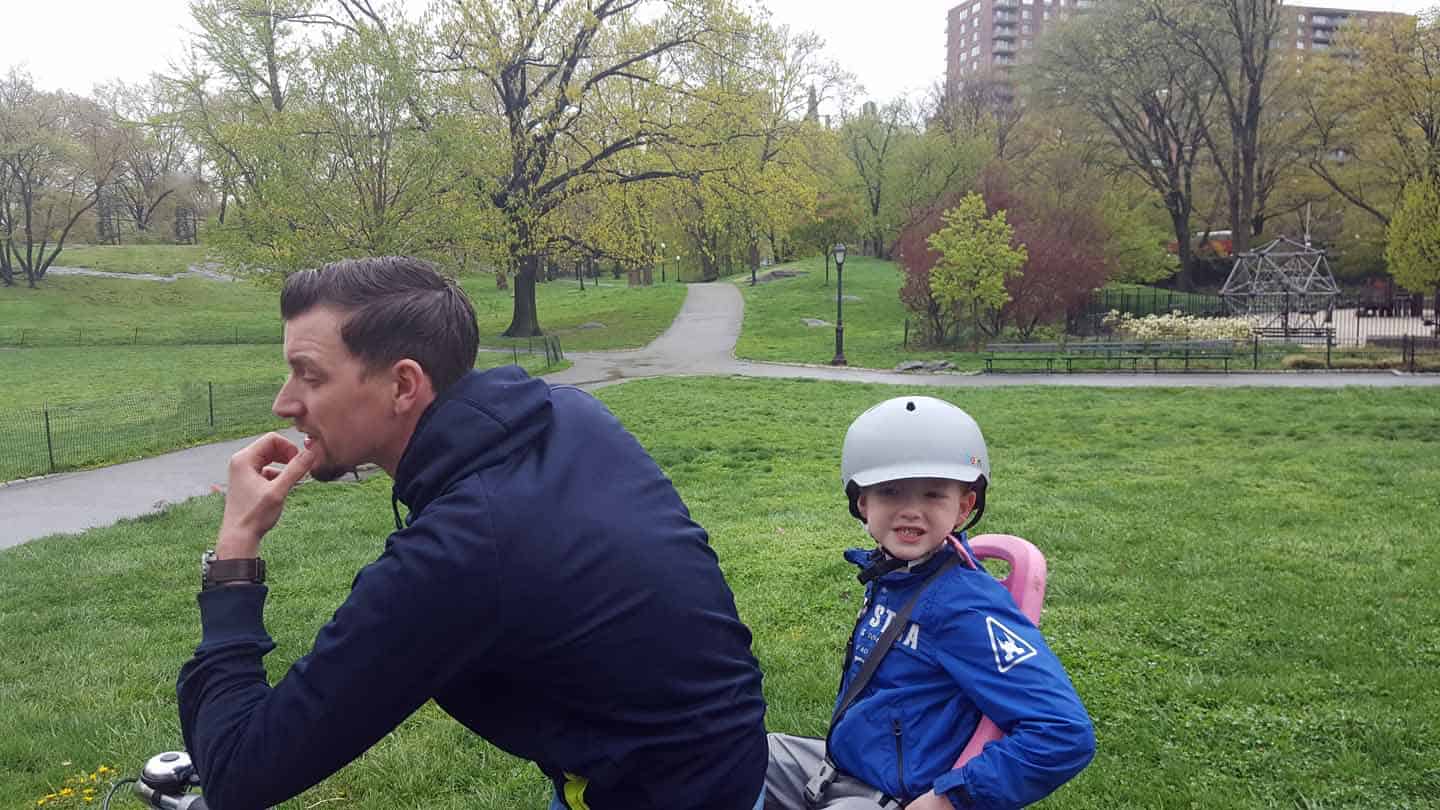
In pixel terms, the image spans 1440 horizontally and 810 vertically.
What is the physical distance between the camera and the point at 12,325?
4116 centimetres

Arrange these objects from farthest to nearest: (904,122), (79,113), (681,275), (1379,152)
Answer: (681,275) < (904,122) < (79,113) < (1379,152)

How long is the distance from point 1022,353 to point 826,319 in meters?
14.8

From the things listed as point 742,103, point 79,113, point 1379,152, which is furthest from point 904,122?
point 79,113

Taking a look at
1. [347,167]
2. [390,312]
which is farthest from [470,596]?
[347,167]

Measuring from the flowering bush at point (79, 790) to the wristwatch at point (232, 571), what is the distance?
2925mm

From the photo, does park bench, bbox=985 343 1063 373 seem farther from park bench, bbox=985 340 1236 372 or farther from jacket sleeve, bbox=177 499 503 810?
jacket sleeve, bbox=177 499 503 810

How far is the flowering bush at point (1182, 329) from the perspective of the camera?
1117 inches

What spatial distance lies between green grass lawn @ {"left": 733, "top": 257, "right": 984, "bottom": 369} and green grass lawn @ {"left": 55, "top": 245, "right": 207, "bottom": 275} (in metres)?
32.8

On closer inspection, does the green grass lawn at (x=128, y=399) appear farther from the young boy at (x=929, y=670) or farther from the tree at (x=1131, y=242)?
the tree at (x=1131, y=242)

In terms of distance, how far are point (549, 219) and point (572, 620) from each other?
31187mm

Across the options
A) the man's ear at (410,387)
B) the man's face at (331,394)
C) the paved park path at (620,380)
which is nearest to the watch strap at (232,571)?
the man's face at (331,394)

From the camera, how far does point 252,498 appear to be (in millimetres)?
1765

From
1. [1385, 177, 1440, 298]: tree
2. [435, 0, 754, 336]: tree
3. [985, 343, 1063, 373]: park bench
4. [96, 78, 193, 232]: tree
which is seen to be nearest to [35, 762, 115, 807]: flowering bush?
[985, 343, 1063, 373]: park bench

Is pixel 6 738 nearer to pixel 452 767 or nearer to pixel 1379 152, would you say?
pixel 452 767
